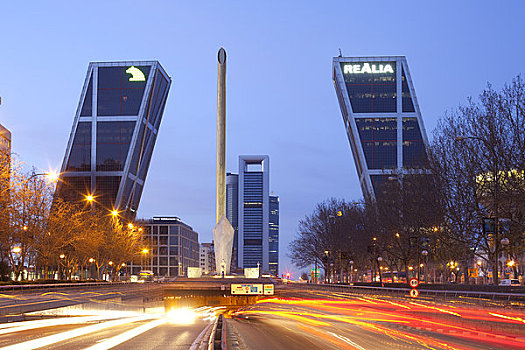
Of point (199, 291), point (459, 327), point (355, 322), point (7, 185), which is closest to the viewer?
point (459, 327)

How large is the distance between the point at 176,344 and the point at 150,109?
6950 inches

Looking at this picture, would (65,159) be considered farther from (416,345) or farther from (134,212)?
(416,345)

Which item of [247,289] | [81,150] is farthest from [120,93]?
[247,289]

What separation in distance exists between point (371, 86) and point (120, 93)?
245ft

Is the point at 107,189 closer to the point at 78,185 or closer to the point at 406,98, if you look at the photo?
the point at 78,185

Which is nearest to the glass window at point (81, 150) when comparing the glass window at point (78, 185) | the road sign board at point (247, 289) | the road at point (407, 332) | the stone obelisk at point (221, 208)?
the glass window at point (78, 185)

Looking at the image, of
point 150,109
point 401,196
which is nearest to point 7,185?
point 401,196

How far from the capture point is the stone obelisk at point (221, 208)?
10894 centimetres

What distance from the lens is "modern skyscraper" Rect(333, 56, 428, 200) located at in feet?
592

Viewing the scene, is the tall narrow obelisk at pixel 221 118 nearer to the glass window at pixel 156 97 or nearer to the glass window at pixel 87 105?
the glass window at pixel 156 97

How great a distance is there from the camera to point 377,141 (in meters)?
181

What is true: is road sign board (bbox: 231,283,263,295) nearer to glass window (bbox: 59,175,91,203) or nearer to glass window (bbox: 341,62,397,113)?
glass window (bbox: 341,62,397,113)

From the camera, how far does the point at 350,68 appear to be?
189250mm

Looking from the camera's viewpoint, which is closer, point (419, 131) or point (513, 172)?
point (513, 172)
